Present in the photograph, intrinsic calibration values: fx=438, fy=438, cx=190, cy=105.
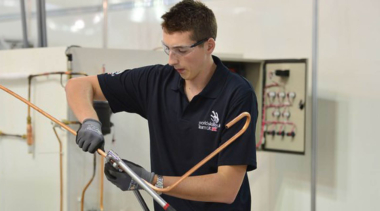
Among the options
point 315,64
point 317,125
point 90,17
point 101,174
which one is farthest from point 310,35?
point 90,17

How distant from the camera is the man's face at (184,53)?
1.35 meters

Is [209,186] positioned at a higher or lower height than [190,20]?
lower

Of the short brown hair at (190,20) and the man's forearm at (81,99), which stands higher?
the short brown hair at (190,20)

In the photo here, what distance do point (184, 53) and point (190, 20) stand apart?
0.10 meters

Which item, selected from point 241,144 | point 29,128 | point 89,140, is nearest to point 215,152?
point 241,144


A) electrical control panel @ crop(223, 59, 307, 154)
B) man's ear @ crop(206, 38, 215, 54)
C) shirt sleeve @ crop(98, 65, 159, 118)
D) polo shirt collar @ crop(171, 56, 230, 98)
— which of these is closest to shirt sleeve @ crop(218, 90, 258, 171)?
polo shirt collar @ crop(171, 56, 230, 98)

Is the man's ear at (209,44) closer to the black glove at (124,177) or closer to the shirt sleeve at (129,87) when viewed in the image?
the shirt sleeve at (129,87)

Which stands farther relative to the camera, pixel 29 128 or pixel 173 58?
pixel 29 128

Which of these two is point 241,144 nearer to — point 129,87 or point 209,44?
point 209,44

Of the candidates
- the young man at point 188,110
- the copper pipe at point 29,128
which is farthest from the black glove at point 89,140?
the copper pipe at point 29,128

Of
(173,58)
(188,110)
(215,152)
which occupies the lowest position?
(215,152)

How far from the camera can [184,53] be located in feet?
4.49

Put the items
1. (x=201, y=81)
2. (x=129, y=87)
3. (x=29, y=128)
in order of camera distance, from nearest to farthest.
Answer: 1. (x=201, y=81)
2. (x=129, y=87)
3. (x=29, y=128)

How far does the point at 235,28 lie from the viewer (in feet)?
11.1
